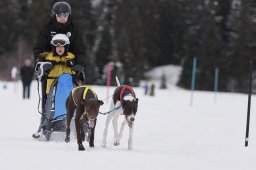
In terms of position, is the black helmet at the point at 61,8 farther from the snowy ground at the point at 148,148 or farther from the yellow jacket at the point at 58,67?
the snowy ground at the point at 148,148

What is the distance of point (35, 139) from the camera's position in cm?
882

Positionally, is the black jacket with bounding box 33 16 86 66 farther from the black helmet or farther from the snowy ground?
the snowy ground

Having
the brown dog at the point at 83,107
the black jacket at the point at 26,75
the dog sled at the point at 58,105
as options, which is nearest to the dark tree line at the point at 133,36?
the black jacket at the point at 26,75

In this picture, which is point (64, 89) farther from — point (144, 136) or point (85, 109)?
point (144, 136)

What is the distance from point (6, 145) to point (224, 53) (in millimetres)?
50699

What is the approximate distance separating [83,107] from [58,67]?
1.96m

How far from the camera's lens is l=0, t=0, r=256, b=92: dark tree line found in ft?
187

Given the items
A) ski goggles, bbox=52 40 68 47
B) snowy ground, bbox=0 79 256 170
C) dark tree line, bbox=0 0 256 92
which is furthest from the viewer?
dark tree line, bbox=0 0 256 92

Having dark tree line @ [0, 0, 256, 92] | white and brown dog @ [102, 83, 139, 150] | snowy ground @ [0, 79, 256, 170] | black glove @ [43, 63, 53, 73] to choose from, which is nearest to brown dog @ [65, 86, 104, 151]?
snowy ground @ [0, 79, 256, 170]

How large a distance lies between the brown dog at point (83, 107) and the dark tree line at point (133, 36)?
147 feet

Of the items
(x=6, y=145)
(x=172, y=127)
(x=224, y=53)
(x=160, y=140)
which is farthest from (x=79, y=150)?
(x=224, y=53)

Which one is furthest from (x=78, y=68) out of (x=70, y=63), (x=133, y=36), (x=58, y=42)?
(x=133, y=36)

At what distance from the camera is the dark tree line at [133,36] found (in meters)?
57.0

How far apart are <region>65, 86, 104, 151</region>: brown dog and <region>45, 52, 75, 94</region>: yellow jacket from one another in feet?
4.30
